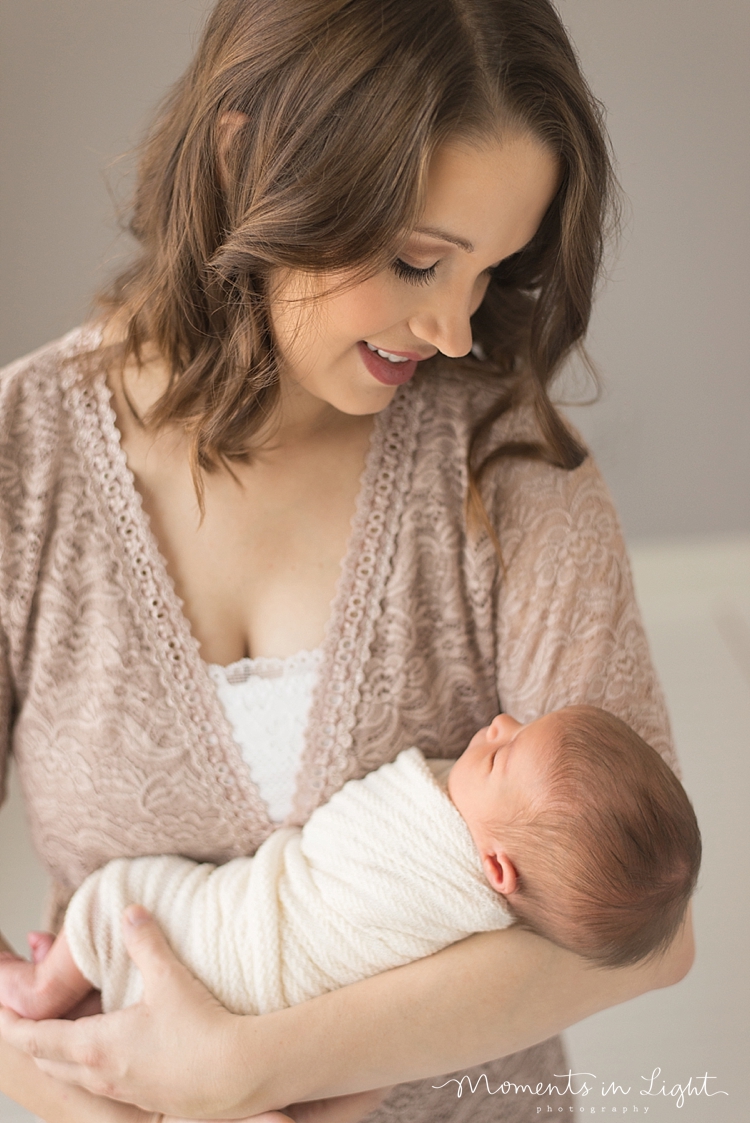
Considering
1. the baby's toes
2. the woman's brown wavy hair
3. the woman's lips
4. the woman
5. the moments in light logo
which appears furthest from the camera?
the moments in light logo

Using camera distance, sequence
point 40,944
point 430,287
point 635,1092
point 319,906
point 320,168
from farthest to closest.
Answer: point 635,1092 < point 40,944 < point 319,906 < point 430,287 < point 320,168

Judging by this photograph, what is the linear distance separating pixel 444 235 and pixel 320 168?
13cm

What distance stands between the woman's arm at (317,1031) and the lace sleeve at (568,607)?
0.92ft

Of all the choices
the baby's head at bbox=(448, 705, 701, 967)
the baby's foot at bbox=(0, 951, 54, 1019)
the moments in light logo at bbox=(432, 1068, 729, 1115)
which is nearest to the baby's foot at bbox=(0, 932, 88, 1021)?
the baby's foot at bbox=(0, 951, 54, 1019)

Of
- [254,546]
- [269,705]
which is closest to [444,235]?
[254,546]

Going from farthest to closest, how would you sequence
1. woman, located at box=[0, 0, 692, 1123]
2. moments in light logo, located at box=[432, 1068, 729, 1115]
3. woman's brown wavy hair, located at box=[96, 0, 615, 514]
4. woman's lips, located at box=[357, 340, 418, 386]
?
moments in light logo, located at box=[432, 1068, 729, 1115]
woman's lips, located at box=[357, 340, 418, 386]
woman, located at box=[0, 0, 692, 1123]
woman's brown wavy hair, located at box=[96, 0, 615, 514]

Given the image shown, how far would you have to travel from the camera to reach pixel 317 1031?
1043 mm

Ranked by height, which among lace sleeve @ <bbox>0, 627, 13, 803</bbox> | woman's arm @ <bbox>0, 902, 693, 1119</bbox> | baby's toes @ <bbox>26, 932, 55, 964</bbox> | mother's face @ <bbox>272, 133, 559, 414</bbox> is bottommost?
woman's arm @ <bbox>0, 902, 693, 1119</bbox>

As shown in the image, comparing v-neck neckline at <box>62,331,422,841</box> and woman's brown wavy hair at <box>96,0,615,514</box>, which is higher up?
woman's brown wavy hair at <box>96,0,615,514</box>

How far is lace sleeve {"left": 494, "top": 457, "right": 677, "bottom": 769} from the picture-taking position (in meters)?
1.18

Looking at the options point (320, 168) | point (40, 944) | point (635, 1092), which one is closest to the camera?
point (320, 168)

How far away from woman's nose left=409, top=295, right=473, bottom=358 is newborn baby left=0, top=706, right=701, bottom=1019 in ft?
1.37

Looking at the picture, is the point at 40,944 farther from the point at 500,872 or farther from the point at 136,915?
the point at 500,872

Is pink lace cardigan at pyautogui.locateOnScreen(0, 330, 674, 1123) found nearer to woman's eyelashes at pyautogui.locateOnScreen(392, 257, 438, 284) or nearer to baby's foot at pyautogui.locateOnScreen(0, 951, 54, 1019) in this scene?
baby's foot at pyautogui.locateOnScreen(0, 951, 54, 1019)
